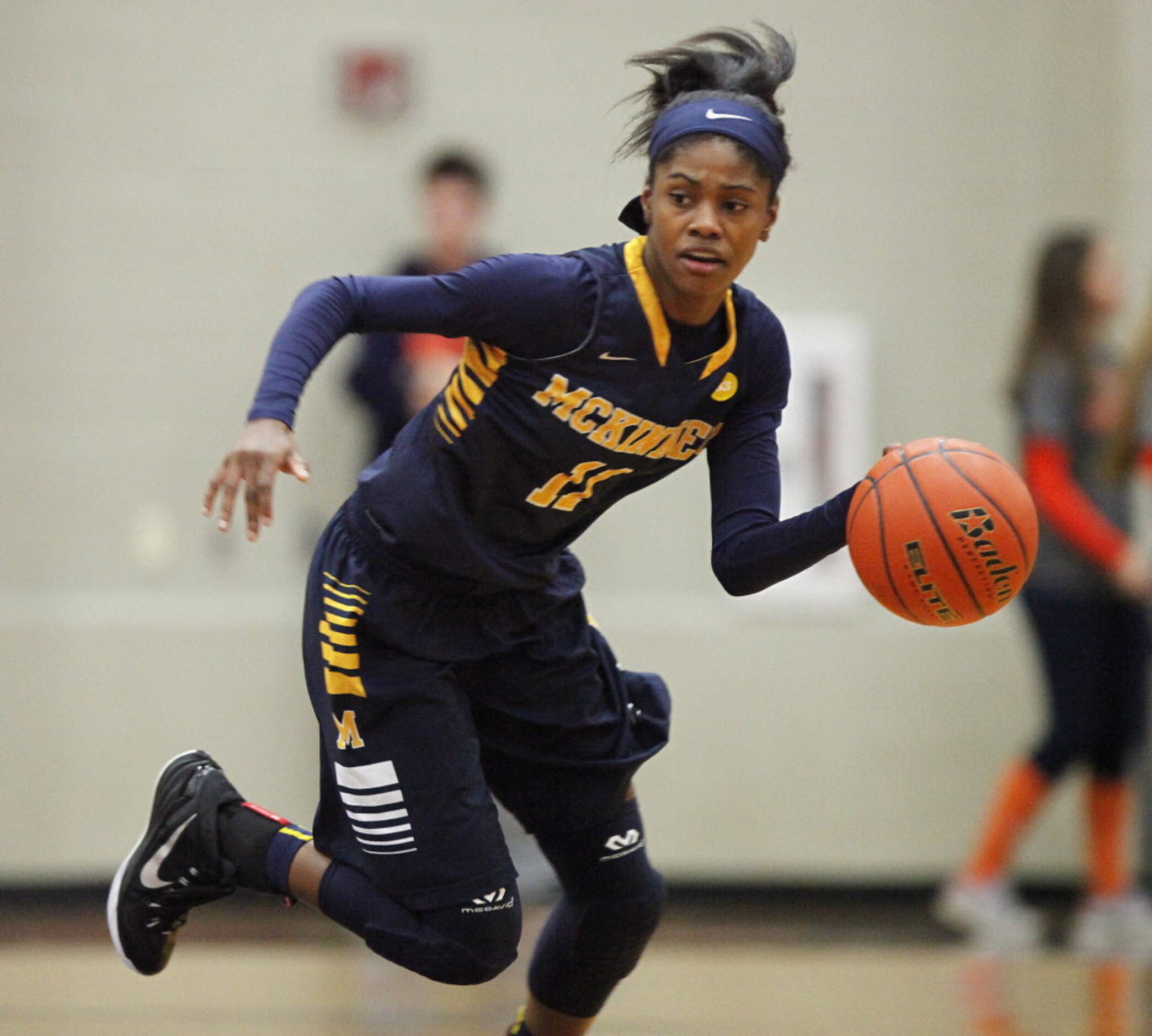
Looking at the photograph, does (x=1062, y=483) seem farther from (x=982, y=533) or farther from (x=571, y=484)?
(x=571, y=484)

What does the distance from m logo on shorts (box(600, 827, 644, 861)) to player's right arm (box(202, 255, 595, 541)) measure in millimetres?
840

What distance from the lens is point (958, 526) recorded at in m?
2.32

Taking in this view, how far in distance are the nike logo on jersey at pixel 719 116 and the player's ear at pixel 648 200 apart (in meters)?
0.14

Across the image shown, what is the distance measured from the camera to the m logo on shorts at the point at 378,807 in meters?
2.50

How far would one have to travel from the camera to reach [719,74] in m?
2.52

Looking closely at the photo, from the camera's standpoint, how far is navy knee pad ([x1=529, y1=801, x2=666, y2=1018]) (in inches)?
106

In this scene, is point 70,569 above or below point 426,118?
below

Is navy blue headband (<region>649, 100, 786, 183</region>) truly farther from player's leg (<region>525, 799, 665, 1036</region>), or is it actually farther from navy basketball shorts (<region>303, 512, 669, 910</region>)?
player's leg (<region>525, 799, 665, 1036</region>)

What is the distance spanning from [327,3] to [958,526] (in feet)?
10.6

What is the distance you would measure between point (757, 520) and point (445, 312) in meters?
0.60

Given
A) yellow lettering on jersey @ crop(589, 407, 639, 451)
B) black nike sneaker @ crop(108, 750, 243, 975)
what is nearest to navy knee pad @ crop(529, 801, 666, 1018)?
black nike sneaker @ crop(108, 750, 243, 975)

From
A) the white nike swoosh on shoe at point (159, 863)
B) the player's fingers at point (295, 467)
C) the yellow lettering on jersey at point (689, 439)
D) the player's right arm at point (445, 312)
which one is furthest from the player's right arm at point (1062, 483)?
the player's fingers at point (295, 467)

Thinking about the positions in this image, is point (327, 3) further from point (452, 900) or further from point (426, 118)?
point (452, 900)

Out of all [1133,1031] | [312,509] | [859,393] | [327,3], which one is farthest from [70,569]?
[1133,1031]
